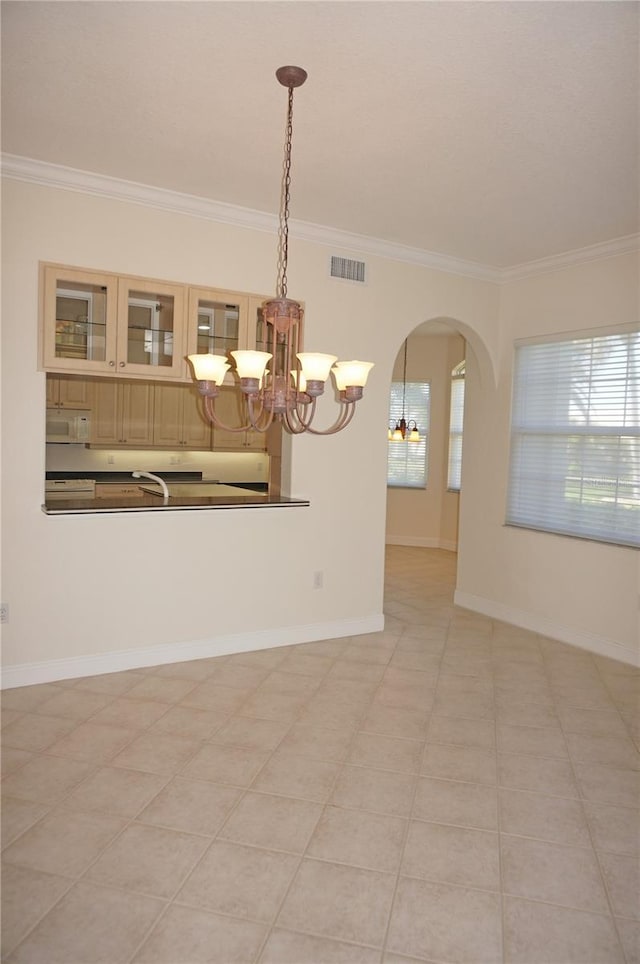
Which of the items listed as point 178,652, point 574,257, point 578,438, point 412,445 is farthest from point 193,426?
point 574,257

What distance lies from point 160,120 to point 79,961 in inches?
124

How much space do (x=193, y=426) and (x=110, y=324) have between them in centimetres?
331

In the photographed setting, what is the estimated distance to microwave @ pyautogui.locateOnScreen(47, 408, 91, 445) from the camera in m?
6.40

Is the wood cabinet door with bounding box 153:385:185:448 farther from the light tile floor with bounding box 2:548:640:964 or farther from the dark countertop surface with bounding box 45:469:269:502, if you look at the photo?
the light tile floor with bounding box 2:548:640:964

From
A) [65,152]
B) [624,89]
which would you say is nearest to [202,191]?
[65,152]

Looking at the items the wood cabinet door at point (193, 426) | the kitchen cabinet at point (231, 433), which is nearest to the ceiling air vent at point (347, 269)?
the kitchen cabinet at point (231, 433)

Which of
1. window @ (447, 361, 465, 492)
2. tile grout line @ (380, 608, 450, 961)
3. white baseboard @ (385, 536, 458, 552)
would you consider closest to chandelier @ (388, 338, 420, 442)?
window @ (447, 361, 465, 492)

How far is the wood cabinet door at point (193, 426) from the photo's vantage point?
6.90 m

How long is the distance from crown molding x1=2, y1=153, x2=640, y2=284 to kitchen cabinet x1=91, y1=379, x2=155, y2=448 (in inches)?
117

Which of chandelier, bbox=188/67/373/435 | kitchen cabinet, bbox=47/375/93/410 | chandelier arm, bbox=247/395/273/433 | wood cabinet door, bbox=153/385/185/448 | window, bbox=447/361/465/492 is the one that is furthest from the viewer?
window, bbox=447/361/465/492

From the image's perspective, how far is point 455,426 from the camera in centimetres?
830

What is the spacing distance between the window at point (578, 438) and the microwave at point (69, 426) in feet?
13.5

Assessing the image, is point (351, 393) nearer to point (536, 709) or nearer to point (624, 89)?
point (624, 89)

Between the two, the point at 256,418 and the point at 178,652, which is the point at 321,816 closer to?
the point at 256,418
